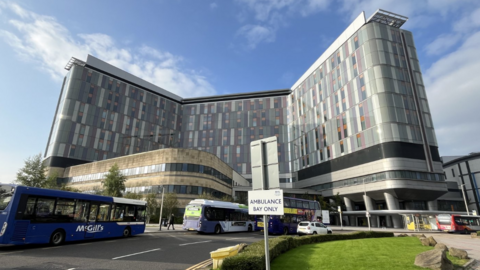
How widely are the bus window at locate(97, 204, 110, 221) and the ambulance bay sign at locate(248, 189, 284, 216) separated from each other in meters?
15.9

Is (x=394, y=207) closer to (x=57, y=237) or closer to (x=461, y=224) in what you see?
(x=461, y=224)

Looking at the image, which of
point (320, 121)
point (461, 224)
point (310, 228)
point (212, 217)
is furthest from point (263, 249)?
point (320, 121)

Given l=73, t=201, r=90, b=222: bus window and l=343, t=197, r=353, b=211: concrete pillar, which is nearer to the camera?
l=73, t=201, r=90, b=222: bus window

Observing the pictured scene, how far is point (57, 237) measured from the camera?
1490 cm

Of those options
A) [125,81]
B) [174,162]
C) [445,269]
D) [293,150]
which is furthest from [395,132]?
[125,81]

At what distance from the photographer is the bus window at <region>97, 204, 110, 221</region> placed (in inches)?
691

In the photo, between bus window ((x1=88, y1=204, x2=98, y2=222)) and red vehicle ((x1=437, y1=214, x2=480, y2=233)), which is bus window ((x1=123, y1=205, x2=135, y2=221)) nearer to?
bus window ((x1=88, y1=204, x2=98, y2=222))

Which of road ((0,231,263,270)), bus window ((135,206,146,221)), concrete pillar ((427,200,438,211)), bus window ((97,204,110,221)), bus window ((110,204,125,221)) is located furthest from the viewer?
concrete pillar ((427,200,438,211))

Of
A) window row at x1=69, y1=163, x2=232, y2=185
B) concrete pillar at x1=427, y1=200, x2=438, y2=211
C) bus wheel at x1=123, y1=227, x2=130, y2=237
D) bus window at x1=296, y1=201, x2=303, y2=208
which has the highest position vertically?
window row at x1=69, y1=163, x2=232, y2=185

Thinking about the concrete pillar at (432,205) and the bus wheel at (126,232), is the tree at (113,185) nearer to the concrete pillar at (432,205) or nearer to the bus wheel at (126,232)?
the bus wheel at (126,232)

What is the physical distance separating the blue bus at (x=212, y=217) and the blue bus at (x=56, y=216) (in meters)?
6.49

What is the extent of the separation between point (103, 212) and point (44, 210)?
156 inches

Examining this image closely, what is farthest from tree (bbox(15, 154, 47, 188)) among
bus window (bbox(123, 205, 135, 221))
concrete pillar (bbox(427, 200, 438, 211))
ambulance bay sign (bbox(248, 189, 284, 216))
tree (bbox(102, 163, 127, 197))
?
concrete pillar (bbox(427, 200, 438, 211))

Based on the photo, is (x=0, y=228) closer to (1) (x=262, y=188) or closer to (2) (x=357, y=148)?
(1) (x=262, y=188)
